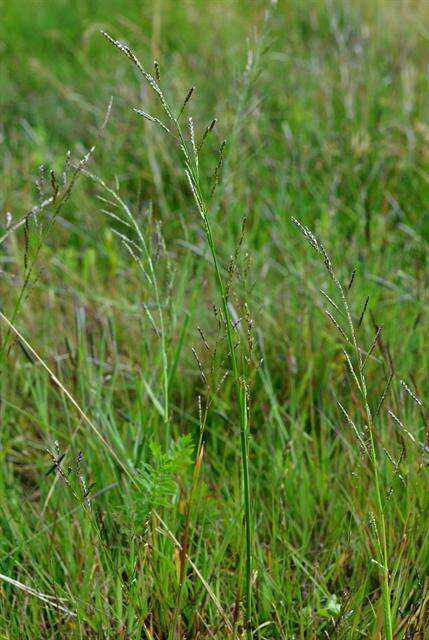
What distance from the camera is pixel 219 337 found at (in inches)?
44.8

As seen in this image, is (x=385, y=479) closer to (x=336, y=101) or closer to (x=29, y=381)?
(x=29, y=381)

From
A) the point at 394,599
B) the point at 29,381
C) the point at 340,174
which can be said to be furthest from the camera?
the point at 340,174

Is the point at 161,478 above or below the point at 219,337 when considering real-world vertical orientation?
below

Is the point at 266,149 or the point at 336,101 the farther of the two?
the point at 336,101

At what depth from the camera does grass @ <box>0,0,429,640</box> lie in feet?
4.29

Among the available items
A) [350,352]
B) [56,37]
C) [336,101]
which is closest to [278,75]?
[336,101]

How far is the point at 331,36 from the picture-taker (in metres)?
4.16

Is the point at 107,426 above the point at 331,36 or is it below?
below

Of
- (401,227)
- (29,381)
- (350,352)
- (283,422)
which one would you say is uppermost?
(401,227)

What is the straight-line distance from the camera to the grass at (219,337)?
1307 millimetres

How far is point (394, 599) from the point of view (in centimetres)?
130

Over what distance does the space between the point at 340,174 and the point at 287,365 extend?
1.07 metres

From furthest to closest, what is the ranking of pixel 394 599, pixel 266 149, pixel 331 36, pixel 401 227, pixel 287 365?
pixel 331 36 < pixel 266 149 < pixel 401 227 < pixel 287 365 < pixel 394 599

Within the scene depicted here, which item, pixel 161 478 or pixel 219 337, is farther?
pixel 161 478
